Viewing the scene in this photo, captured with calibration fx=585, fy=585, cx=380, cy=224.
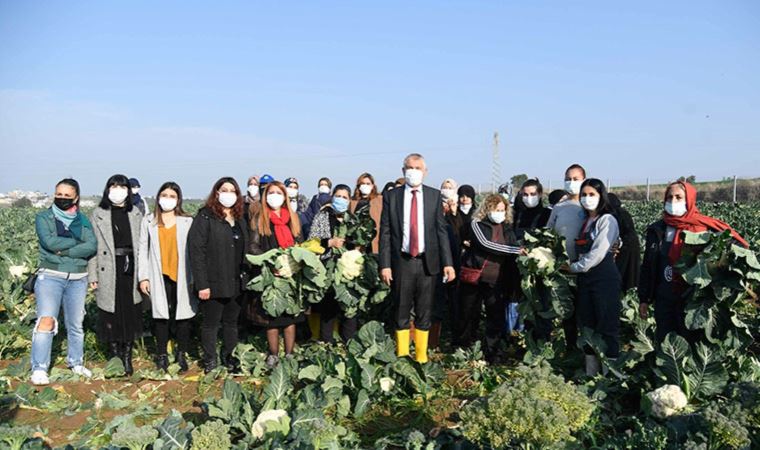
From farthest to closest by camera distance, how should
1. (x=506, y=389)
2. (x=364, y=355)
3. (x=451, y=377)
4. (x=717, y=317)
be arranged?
1. (x=451, y=377)
2. (x=364, y=355)
3. (x=717, y=317)
4. (x=506, y=389)

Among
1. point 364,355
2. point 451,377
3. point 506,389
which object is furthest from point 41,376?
point 506,389

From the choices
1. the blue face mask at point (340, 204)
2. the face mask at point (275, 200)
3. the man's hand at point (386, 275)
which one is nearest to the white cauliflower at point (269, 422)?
the man's hand at point (386, 275)

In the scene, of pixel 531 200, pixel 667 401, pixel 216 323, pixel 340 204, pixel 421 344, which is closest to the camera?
pixel 667 401

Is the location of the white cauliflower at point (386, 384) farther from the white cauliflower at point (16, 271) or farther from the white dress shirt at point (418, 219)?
the white cauliflower at point (16, 271)

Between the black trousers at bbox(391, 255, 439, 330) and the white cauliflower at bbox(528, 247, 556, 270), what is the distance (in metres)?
0.93

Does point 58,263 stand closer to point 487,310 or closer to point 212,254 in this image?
point 212,254

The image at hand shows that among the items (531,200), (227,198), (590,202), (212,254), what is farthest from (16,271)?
(590,202)

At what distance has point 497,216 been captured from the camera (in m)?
5.81

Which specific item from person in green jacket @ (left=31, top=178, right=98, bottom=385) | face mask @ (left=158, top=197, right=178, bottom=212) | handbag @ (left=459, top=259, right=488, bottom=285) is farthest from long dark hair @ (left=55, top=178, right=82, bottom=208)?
handbag @ (left=459, top=259, right=488, bottom=285)

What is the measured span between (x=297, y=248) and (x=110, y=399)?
80.1 inches

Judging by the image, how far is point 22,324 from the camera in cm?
677

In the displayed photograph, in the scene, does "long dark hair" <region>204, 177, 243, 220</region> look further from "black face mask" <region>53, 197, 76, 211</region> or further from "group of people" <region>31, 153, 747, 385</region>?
"black face mask" <region>53, 197, 76, 211</region>

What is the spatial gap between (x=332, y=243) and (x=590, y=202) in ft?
8.42

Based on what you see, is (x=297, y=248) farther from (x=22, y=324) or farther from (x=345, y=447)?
(x=22, y=324)
